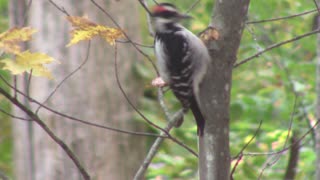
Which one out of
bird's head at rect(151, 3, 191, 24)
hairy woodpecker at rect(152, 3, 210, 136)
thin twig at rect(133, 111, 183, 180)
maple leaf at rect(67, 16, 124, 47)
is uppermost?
bird's head at rect(151, 3, 191, 24)

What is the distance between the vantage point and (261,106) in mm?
5160

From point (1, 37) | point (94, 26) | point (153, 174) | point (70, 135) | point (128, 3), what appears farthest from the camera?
point (153, 174)

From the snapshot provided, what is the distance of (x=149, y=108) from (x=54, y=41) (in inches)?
34.4

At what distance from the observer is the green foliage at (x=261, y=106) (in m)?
4.61

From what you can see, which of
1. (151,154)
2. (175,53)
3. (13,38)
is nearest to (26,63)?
(13,38)

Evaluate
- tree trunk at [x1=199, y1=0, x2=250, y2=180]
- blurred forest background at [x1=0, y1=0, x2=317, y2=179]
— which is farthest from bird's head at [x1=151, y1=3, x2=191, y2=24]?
blurred forest background at [x1=0, y1=0, x2=317, y2=179]

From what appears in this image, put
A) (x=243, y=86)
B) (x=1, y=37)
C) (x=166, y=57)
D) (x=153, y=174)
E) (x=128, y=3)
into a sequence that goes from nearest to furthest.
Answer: (x=1, y=37) < (x=166, y=57) < (x=128, y=3) < (x=153, y=174) < (x=243, y=86)

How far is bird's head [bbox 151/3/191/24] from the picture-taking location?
3.18m

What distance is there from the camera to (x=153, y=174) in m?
4.84

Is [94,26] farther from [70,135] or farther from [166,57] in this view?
[70,135]

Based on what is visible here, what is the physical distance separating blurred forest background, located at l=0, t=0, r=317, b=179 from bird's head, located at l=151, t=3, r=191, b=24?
992 mm

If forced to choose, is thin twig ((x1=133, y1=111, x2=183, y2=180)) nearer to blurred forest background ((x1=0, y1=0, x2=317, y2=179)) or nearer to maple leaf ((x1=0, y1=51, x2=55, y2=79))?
maple leaf ((x1=0, y1=51, x2=55, y2=79))

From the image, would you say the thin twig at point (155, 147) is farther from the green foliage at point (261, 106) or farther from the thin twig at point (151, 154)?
the green foliage at point (261, 106)

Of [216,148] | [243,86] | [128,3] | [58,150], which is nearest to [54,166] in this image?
[58,150]
